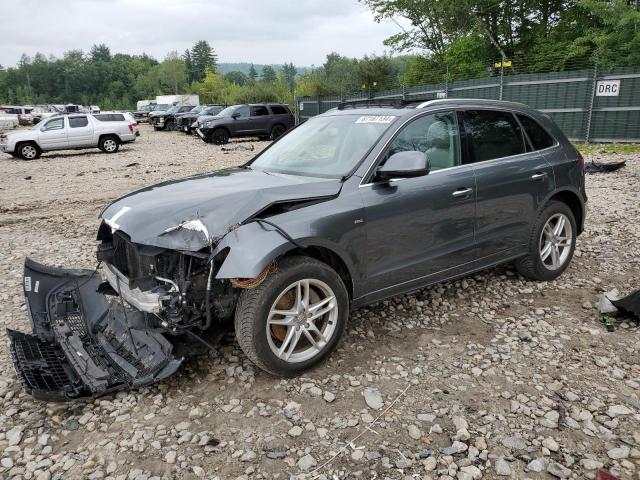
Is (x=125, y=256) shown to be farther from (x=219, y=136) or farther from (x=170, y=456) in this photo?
Result: (x=219, y=136)

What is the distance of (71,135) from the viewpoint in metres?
19.2

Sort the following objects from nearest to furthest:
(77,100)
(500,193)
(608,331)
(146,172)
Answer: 1. (608,331)
2. (500,193)
3. (146,172)
4. (77,100)

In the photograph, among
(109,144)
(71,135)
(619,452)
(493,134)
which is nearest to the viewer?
(619,452)

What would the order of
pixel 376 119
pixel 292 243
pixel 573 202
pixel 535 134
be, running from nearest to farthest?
pixel 292 243, pixel 376 119, pixel 535 134, pixel 573 202

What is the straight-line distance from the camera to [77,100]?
127 metres

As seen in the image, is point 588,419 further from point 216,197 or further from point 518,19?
point 518,19

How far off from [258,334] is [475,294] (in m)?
2.48

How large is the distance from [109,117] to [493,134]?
769 inches

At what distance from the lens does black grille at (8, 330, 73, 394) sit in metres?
2.89

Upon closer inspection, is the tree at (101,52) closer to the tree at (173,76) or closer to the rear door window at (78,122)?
the tree at (173,76)

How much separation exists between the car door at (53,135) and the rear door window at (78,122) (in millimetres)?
251

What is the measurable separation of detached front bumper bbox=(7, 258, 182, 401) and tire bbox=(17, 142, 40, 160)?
1728 centimetres

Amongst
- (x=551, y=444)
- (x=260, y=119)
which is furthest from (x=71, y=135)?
(x=551, y=444)

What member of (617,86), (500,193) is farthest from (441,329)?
(617,86)
